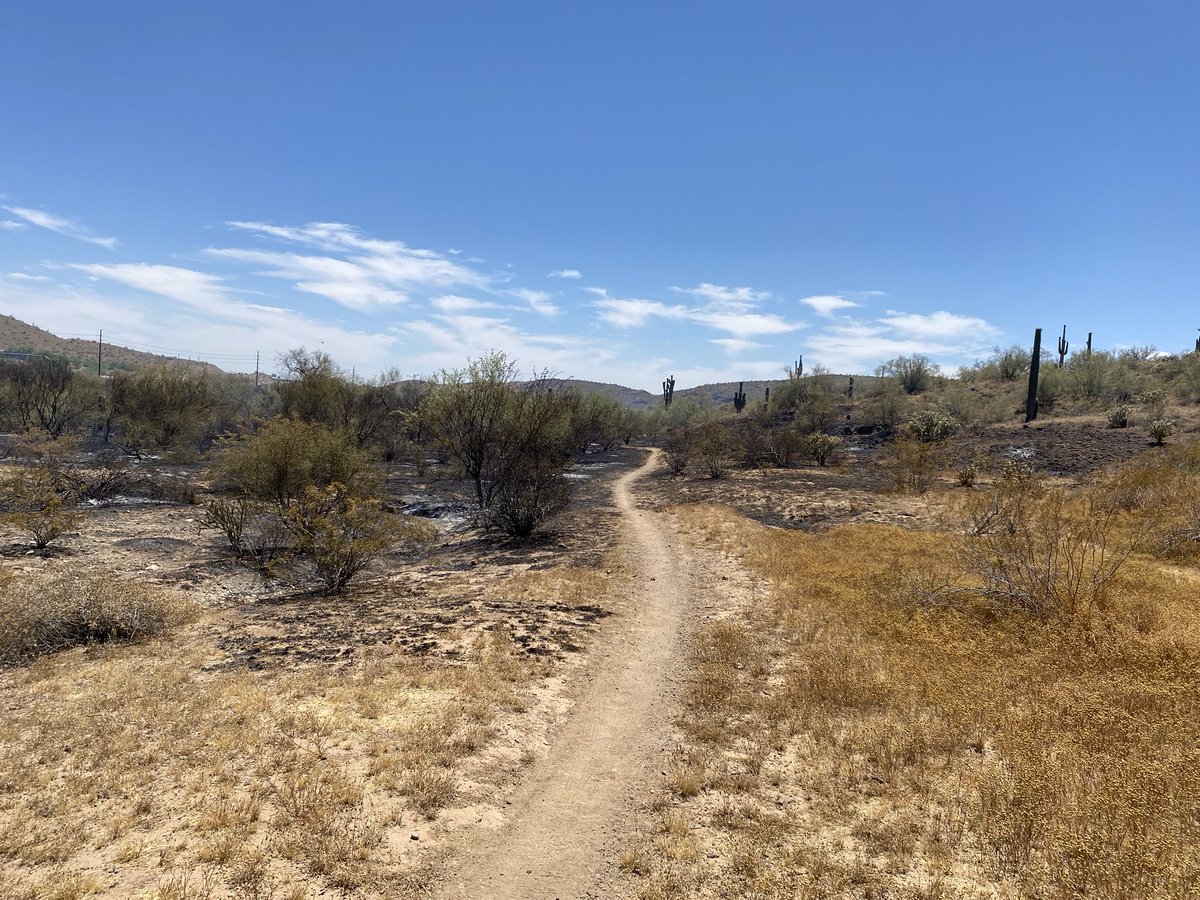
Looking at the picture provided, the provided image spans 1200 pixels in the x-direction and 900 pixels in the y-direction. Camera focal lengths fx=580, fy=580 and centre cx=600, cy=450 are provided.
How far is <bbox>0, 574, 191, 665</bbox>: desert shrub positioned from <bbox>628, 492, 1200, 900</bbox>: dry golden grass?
9156 millimetres

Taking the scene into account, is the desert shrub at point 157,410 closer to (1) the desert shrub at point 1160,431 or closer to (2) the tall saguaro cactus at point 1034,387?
(1) the desert shrub at point 1160,431

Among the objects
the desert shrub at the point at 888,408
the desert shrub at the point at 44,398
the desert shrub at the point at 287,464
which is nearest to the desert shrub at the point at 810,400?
the desert shrub at the point at 888,408

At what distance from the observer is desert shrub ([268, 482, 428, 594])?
1286cm

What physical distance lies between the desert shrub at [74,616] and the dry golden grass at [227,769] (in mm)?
541

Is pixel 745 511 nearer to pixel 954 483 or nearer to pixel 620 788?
pixel 954 483

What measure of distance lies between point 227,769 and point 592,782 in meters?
3.43

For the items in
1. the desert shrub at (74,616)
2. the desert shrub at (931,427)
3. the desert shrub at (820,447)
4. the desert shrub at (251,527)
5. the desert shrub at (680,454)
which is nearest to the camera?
the desert shrub at (74,616)

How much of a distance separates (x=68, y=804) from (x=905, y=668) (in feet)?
29.2

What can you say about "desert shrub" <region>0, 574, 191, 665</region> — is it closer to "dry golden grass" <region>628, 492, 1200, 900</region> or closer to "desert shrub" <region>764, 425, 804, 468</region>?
"dry golden grass" <region>628, 492, 1200, 900</region>

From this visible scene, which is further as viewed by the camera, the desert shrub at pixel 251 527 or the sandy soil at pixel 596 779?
the desert shrub at pixel 251 527

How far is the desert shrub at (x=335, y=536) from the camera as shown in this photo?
12859mm

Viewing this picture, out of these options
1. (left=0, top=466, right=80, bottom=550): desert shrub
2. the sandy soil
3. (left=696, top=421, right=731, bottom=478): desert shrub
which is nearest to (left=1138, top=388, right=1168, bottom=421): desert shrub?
(left=696, top=421, right=731, bottom=478): desert shrub

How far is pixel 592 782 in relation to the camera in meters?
5.65

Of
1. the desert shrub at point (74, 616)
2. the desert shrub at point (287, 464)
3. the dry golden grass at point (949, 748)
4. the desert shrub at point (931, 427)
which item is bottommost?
the desert shrub at point (74, 616)
